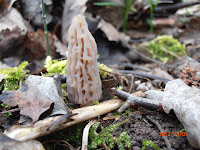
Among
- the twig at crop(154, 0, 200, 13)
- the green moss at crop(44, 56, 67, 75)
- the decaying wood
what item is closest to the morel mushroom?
the decaying wood

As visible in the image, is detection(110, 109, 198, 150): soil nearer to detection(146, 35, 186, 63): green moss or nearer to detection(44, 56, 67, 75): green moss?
detection(44, 56, 67, 75): green moss

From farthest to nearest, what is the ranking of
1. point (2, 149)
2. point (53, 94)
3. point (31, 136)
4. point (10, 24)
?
1. point (10, 24)
2. point (53, 94)
3. point (31, 136)
4. point (2, 149)

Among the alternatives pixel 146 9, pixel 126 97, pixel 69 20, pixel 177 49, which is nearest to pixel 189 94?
pixel 126 97

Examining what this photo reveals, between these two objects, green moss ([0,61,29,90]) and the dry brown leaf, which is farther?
green moss ([0,61,29,90])

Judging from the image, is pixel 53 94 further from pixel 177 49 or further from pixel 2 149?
pixel 177 49

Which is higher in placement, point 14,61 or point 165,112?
point 14,61

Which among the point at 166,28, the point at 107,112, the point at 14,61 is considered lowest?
the point at 107,112
